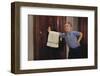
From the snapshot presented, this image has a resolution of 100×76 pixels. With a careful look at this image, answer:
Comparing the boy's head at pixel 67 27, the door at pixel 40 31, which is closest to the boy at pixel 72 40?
the boy's head at pixel 67 27

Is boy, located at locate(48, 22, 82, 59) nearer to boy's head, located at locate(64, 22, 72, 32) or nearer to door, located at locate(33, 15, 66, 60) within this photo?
boy's head, located at locate(64, 22, 72, 32)

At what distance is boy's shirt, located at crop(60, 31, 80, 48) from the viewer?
167 cm

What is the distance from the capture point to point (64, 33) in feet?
5.46

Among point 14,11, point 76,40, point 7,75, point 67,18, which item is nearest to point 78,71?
point 76,40

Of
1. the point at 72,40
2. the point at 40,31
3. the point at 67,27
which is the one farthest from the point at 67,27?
the point at 40,31

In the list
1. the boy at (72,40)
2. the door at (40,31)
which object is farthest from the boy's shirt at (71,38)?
Answer: the door at (40,31)

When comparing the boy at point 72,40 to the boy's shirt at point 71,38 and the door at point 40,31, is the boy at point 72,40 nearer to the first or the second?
the boy's shirt at point 71,38

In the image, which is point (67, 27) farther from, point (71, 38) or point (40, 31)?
point (40, 31)

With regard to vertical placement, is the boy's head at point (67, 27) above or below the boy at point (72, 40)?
above

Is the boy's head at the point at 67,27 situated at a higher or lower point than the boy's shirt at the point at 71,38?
higher

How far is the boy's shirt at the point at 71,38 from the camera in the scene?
1671mm

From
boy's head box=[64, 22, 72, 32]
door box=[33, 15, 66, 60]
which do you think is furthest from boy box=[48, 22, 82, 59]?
door box=[33, 15, 66, 60]

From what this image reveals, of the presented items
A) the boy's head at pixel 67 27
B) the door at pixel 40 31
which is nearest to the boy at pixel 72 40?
the boy's head at pixel 67 27

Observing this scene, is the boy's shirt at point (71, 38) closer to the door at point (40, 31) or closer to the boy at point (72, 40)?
the boy at point (72, 40)
